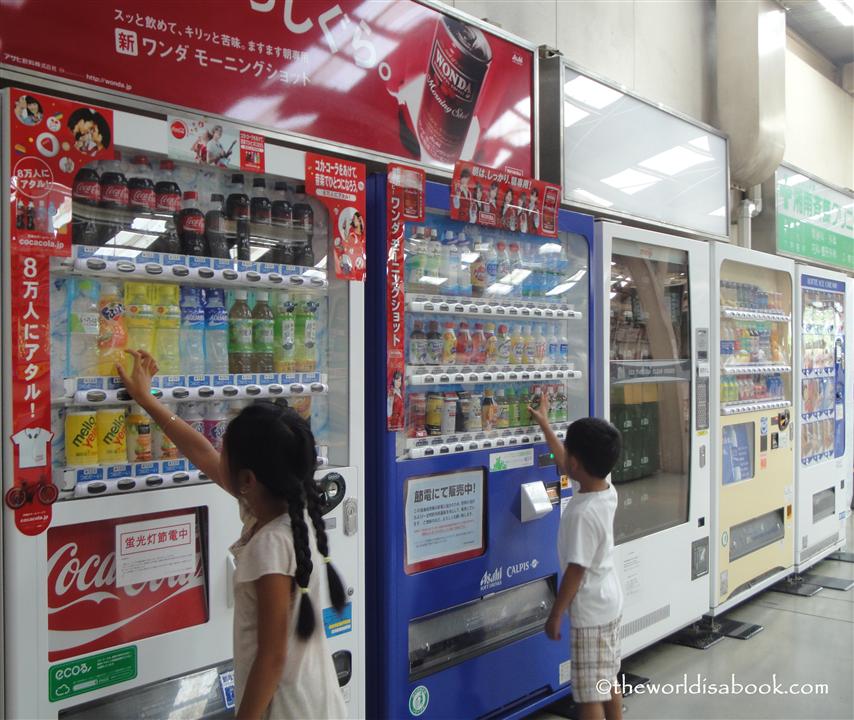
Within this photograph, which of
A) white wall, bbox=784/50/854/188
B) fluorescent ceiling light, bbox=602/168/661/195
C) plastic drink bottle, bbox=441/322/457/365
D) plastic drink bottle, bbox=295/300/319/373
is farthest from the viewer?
white wall, bbox=784/50/854/188

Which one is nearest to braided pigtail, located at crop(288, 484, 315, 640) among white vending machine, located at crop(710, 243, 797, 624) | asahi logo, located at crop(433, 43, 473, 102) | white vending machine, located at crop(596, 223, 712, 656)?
asahi logo, located at crop(433, 43, 473, 102)

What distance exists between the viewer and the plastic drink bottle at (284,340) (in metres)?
2.48

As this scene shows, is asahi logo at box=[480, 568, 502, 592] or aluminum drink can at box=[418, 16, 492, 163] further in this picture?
aluminum drink can at box=[418, 16, 492, 163]

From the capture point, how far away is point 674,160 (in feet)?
15.4

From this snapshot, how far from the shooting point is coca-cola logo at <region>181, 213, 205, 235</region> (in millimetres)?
2234

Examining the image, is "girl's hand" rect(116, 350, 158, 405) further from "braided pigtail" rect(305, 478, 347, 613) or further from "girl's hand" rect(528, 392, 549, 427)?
"girl's hand" rect(528, 392, 549, 427)

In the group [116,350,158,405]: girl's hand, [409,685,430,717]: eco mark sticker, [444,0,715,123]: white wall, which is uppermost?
[444,0,715,123]: white wall

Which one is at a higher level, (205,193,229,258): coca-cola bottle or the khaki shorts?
(205,193,229,258): coca-cola bottle

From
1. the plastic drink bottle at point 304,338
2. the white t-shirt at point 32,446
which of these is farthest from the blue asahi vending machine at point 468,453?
the white t-shirt at point 32,446

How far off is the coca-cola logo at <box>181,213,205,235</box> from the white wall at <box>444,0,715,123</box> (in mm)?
2261

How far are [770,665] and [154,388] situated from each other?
345 centimetres

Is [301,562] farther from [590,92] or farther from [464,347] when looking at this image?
[590,92]

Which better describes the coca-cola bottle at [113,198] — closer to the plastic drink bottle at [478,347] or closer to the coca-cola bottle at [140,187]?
the coca-cola bottle at [140,187]

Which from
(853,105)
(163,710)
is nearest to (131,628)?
(163,710)
